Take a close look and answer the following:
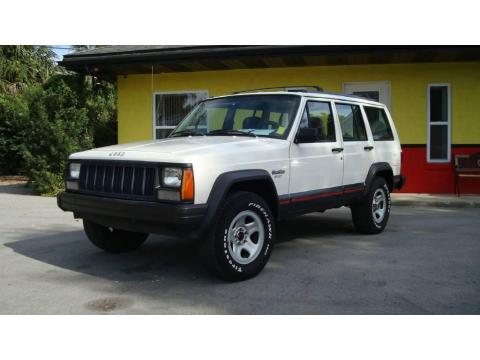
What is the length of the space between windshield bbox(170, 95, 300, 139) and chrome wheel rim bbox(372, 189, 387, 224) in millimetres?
2266

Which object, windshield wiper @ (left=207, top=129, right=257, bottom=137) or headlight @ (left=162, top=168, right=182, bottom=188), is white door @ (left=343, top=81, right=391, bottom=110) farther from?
headlight @ (left=162, top=168, right=182, bottom=188)

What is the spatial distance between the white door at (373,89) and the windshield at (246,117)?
6188 millimetres

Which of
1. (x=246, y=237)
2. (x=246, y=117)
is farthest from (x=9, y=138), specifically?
(x=246, y=237)

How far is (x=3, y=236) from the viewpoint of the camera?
6.91 meters

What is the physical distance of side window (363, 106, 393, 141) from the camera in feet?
22.6

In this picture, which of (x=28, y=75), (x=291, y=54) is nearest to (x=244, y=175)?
(x=291, y=54)

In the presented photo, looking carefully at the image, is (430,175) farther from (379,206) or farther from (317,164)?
(317,164)

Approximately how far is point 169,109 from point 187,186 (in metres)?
8.62

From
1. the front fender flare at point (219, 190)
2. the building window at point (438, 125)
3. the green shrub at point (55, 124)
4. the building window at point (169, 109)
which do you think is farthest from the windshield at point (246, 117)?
the building window at point (438, 125)

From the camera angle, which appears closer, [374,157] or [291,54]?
[374,157]

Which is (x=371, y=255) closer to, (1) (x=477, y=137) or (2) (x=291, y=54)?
(2) (x=291, y=54)

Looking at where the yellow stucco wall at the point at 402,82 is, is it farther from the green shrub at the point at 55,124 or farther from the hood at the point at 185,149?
the hood at the point at 185,149

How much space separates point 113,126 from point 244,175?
1157 cm

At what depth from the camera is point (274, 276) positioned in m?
4.76
